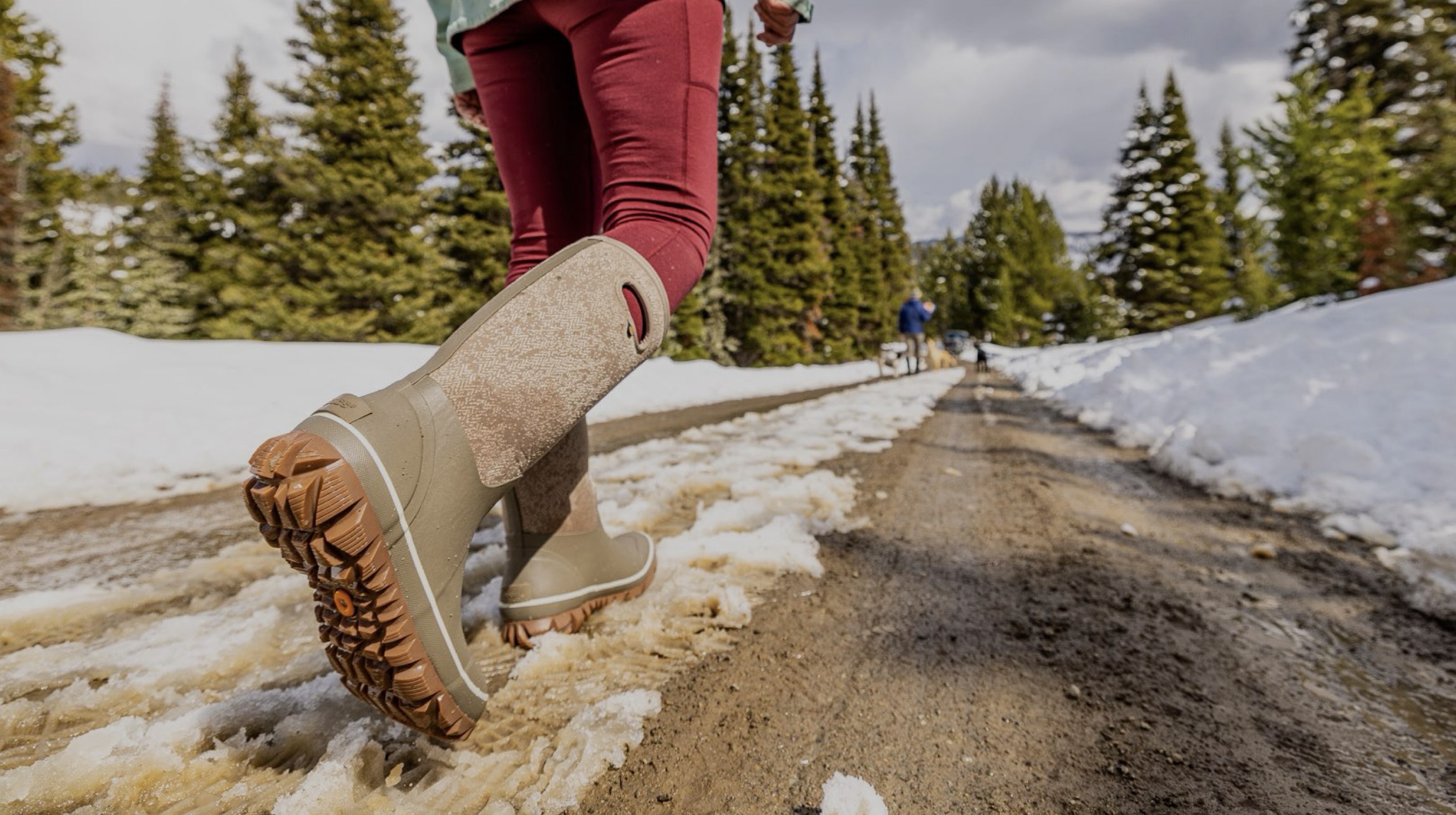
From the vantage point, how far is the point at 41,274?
17859 mm

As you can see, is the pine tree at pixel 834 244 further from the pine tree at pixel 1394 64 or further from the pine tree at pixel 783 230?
the pine tree at pixel 1394 64

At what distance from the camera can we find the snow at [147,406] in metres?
2.67

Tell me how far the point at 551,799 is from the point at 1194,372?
6.09 m

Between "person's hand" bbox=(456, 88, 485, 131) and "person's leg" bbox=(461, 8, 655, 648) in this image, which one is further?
"person's hand" bbox=(456, 88, 485, 131)

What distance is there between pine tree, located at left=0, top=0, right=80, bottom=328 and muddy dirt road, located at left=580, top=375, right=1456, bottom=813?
79.0ft

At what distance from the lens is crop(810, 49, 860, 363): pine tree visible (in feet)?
85.5

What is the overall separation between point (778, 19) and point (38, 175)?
26.4m

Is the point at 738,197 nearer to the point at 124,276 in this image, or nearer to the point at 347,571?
the point at 124,276

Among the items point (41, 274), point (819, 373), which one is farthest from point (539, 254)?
point (41, 274)

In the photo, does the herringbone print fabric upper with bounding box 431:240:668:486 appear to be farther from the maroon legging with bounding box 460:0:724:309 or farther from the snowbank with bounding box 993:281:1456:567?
the snowbank with bounding box 993:281:1456:567

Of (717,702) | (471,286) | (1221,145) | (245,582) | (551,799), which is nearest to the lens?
(551,799)

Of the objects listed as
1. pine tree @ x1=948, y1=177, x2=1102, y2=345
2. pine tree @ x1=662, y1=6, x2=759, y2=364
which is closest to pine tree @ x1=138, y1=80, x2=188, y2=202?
pine tree @ x1=662, y1=6, x2=759, y2=364

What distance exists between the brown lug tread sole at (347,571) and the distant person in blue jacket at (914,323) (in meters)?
15.5

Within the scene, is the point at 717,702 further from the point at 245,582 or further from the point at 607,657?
the point at 245,582
